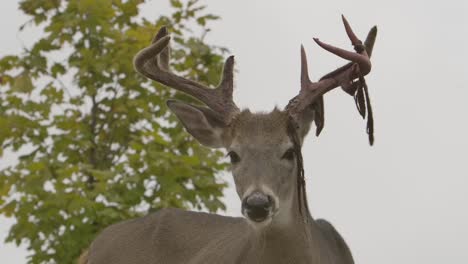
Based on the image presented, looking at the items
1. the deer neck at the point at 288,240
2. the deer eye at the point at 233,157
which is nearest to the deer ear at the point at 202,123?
the deer eye at the point at 233,157

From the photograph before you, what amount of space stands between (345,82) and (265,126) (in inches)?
30.5

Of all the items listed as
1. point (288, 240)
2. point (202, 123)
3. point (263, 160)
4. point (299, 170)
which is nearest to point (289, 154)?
point (299, 170)

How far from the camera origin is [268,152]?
347 inches

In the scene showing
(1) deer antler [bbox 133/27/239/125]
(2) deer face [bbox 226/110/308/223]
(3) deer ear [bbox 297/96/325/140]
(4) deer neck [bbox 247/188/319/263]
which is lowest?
(4) deer neck [bbox 247/188/319/263]

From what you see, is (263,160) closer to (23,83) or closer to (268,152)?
(268,152)

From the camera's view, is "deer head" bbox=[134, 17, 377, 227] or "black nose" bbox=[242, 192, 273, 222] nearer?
"black nose" bbox=[242, 192, 273, 222]

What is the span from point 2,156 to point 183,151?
7.78 ft

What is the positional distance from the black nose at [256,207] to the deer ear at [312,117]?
107 centimetres

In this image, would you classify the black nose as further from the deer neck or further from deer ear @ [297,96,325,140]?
deer ear @ [297,96,325,140]

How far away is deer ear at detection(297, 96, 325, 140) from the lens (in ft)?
30.2

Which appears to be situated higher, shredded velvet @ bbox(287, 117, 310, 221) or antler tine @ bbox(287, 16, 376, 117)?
antler tine @ bbox(287, 16, 376, 117)

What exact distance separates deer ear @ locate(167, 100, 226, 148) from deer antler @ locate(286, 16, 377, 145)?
705 millimetres

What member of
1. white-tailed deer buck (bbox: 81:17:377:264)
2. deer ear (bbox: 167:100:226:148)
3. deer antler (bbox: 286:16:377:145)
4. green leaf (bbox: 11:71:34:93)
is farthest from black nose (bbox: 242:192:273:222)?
green leaf (bbox: 11:71:34:93)

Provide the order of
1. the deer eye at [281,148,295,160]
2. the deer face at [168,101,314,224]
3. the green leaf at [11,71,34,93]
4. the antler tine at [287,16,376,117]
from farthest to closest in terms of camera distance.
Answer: the green leaf at [11,71,34,93] → the antler tine at [287,16,376,117] → the deer eye at [281,148,295,160] → the deer face at [168,101,314,224]
